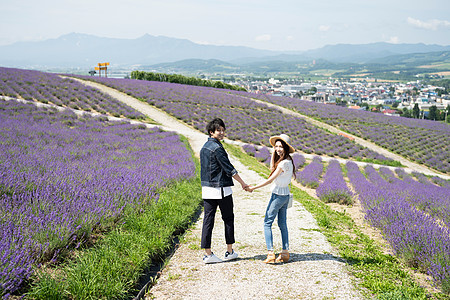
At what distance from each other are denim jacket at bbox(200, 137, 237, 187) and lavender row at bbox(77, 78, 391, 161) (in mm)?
20724

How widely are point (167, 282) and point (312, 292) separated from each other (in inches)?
69.7

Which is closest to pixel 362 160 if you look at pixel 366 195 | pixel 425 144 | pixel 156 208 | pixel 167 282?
pixel 425 144

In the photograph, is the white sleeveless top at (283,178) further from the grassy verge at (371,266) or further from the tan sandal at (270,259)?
the grassy verge at (371,266)

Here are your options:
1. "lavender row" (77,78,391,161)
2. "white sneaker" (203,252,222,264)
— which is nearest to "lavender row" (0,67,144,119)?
"lavender row" (77,78,391,161)

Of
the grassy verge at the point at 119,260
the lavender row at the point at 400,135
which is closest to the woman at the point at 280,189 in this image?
the grassy verge at the point at 119,260

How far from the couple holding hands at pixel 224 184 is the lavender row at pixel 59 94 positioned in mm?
20631

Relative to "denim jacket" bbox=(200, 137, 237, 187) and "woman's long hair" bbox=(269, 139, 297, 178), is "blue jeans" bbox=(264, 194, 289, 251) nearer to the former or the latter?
"woman's long hair" bbox=(269, 139, 297, 178)

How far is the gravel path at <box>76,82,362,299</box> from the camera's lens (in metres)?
3.79

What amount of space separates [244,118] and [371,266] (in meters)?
27.1

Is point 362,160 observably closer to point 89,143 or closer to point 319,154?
point 319,154

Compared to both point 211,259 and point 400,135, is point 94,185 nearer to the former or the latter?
point 211,259

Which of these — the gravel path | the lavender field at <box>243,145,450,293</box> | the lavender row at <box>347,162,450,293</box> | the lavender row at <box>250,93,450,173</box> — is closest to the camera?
the gravel path

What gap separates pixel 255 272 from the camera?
4.36 m

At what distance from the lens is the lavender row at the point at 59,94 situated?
74.1 ft
